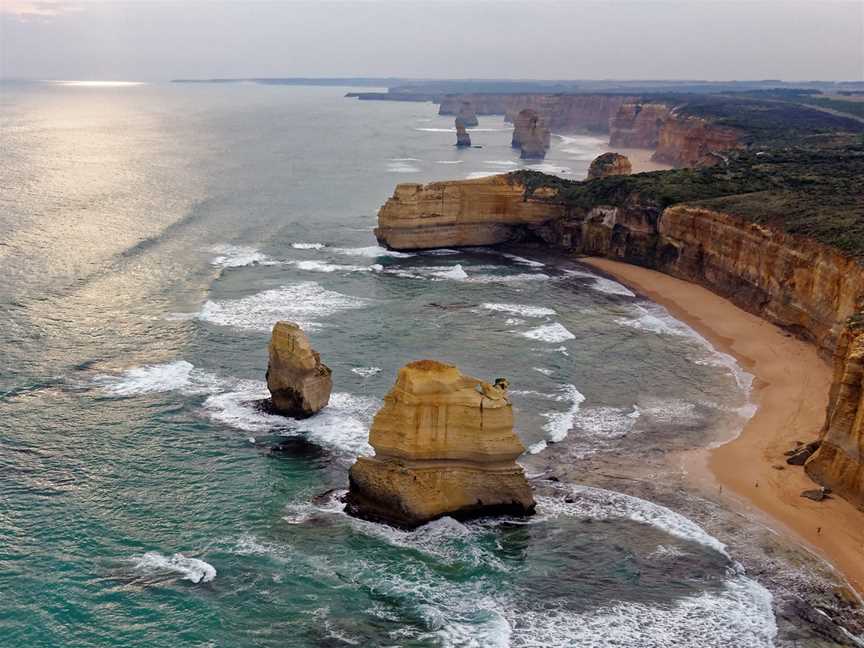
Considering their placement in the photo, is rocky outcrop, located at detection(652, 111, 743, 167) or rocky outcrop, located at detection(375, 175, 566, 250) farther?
rocky outcrop, located at detection(652, 111, 743, 167)

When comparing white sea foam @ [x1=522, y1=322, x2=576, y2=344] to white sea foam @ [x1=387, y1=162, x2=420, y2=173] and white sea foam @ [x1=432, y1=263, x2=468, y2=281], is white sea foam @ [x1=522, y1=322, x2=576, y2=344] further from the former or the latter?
white sea foam @ [x1=387, y1=162, x2=420, y2=173]

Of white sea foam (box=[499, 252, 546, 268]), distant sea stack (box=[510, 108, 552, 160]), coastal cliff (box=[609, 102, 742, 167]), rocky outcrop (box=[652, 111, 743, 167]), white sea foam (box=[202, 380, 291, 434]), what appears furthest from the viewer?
distant sea stack (box=[510, 108, 552, 160])

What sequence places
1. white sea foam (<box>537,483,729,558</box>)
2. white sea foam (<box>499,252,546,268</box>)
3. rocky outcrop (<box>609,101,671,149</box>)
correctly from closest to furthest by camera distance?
white sea foam (<box>537,483,729,558</box>), white sea foam (<box>499,252,546,268</box>), rocky outcrop (<box>609,101,671,149</box>)

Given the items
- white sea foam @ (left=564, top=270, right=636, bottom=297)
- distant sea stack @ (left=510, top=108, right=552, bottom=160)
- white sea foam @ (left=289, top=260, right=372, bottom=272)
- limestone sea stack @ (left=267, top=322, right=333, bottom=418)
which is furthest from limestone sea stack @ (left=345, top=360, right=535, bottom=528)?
distant sea stack @ (left=510, top=108, right=552, bottom=160)

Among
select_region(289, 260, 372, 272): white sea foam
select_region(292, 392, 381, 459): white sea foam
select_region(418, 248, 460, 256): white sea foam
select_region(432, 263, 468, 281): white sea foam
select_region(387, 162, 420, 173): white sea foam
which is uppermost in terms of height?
select_region(387, 162, 420, 173): white sea foam

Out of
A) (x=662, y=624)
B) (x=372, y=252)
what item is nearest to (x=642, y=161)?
(x=372, y=252)

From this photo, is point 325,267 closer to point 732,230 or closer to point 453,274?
point 453,274

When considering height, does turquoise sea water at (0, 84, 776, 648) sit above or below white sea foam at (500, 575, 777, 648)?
above

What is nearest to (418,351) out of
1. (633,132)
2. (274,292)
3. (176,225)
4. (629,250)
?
(274,292)
